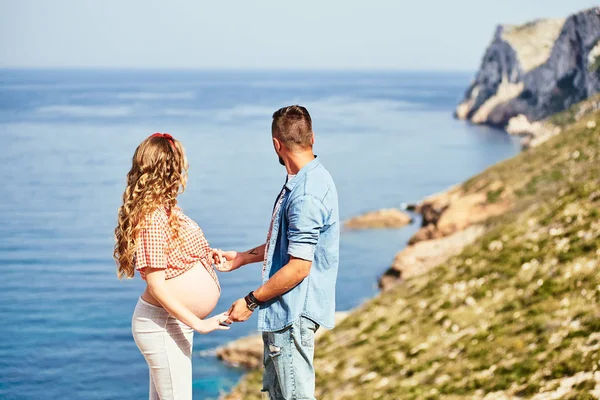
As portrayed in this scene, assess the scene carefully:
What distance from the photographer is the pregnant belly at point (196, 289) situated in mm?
6070

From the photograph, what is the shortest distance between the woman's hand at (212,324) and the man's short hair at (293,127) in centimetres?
144

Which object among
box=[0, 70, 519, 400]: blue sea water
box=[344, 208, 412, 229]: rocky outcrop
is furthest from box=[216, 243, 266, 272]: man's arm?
box=[344, 208, 412, 229]: rocky outcrop

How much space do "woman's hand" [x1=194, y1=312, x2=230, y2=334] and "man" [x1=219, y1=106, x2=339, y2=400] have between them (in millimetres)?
71

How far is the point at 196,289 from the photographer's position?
6.15 meters

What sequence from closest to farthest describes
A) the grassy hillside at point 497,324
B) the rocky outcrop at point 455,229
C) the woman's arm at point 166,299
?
the woman's arm at point 166,299 → the grassy hillside at point 497,324 → the rocky outcrop at point 455,229

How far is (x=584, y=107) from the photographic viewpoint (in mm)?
44188

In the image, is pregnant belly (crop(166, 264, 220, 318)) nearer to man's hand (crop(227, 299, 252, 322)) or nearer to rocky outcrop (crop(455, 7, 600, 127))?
man's hand (crop(227, 299, 252, 322))

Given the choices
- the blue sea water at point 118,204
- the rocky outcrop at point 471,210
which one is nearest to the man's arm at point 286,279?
the blue sea water at point 118,204

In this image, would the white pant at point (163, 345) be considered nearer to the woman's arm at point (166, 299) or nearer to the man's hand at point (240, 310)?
the woman's arm at point (166, 299)

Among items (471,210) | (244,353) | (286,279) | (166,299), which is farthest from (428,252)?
(166,299)

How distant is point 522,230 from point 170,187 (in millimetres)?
16463

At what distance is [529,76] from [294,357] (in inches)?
4935

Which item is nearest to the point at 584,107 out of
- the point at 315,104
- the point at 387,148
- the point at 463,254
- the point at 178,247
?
the point at 463,254

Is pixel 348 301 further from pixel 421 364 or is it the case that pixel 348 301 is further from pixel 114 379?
pixel 421 364
